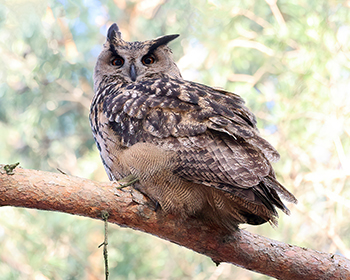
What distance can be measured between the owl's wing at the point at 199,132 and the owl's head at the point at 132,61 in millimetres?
407

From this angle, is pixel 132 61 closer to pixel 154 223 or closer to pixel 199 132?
pixel 199 132

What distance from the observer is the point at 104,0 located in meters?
4.96

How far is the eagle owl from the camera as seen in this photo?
Answer: 1.49 metres

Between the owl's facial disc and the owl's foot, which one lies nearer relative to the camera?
the owl's foot

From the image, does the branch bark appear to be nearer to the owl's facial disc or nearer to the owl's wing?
the owl's wing

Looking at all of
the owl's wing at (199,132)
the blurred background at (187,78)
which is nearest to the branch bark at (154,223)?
the owl's wing at (199,132)

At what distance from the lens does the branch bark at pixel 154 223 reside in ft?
4.44

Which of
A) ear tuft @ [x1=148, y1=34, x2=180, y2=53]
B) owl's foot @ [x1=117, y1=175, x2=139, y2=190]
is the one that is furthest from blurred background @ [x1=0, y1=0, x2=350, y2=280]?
owl's foot @ [x1=117, y1=175, x2=139, y2=190]

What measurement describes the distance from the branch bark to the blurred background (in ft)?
7.69

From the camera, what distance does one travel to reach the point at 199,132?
158 centimetres

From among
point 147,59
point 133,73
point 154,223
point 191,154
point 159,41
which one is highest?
→ point 159,41

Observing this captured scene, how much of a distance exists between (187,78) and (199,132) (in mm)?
2930

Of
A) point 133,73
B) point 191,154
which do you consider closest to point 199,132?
point 191,154

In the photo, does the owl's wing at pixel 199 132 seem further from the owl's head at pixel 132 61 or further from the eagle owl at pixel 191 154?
the owl's head at pixel 132 61
